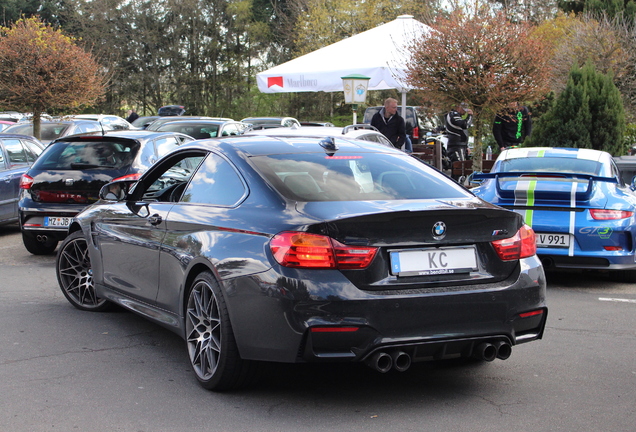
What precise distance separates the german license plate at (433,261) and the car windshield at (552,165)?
466 centimetres

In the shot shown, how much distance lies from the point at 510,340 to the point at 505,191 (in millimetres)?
4060

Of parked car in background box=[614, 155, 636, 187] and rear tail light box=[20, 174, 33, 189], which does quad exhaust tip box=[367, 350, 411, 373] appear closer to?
rear tail light box=[20, 174, 33, 189]

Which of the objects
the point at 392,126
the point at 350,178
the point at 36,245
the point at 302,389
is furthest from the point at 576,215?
the point at 392,126

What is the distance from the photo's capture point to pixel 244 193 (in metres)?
4.52

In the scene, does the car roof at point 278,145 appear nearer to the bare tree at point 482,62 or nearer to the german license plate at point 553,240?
the german license plate at point 553,240

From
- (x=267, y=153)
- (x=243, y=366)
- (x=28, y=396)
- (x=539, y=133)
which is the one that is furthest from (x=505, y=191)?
(x=539, y=133)

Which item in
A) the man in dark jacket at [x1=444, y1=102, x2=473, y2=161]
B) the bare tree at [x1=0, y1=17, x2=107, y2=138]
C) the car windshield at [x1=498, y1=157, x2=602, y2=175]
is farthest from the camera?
the man in dark jacket at [x1=444, y1=102, x2=473, y2=161]

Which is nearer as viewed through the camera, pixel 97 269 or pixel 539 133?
pixel 97 269

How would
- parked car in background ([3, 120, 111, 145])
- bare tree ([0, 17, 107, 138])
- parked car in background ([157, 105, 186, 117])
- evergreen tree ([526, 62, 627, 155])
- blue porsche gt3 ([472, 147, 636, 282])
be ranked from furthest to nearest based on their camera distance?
1. parked car in background ([157, 105, 186, 117])
2. parked car in background ([3, 120, 111, 145])
3. bare tree ([0, 17, 107, 138])
4. evergreen tree ([526, 62, 627, 155])
5. blue porsche gt3 ([472, 147, 636, 282])

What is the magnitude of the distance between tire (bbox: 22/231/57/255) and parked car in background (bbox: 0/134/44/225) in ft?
6.23

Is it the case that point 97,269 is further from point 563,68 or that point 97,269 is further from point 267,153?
point 563,68

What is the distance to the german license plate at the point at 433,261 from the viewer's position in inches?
157

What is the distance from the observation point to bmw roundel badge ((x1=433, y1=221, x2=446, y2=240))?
4.05 m

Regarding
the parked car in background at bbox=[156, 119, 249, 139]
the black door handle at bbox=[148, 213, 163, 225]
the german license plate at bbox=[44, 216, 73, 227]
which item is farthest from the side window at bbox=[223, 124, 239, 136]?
the black door handle at bbox=[148, 213, 163, 225]
